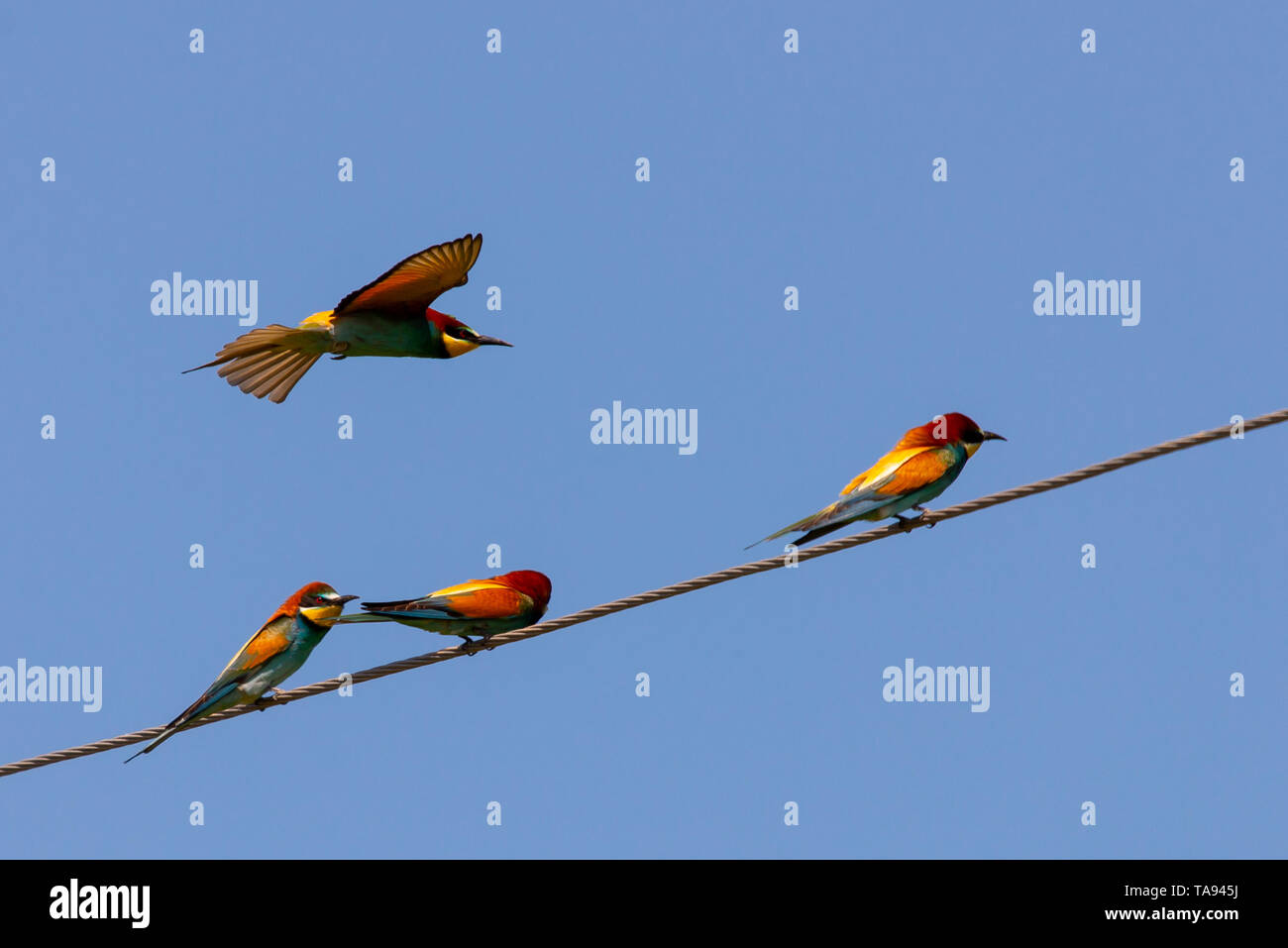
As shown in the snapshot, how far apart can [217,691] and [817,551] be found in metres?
3.31

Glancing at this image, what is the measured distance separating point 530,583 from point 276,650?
1369mm

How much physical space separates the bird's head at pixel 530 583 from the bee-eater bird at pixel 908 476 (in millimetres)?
1562

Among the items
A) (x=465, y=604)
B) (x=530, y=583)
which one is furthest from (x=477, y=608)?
(x=530, y=583)

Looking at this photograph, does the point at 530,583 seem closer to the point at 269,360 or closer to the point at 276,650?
the point at 276,650

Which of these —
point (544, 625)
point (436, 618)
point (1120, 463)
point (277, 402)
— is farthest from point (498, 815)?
point (1120, 463)

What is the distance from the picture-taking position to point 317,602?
1014cm

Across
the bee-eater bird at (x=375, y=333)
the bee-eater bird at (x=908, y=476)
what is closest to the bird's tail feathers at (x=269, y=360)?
the bee-eater bird at (x=375, y=333)

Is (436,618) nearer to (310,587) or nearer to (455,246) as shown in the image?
(310,587)

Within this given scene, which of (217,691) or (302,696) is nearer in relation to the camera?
(302,696)

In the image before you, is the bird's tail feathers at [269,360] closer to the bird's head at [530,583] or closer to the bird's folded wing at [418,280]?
the bird's folded wing at [418,280]

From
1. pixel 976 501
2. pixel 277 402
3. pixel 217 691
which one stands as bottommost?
pixel 217 691

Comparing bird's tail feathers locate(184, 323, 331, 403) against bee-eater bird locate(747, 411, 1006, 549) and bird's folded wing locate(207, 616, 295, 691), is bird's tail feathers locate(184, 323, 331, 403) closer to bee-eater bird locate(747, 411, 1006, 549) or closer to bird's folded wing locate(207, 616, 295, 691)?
bird's folded wing locate(207, 616, 295, 691)

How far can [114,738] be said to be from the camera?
8.88 m

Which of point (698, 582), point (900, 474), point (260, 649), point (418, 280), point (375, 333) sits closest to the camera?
point (698, 582)
